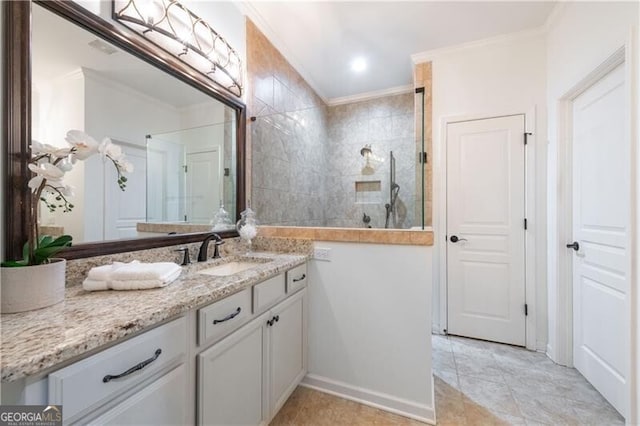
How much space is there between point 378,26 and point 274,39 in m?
0.95

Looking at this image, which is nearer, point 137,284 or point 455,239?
point 137,284

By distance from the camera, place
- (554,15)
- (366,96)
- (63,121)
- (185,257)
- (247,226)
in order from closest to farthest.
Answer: (63,121)
(185,257)
(247,226)
(554,15)
(366,96)

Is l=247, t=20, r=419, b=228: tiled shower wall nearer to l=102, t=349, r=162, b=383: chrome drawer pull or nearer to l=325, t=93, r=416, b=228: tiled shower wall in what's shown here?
l=325, t=93, r=416, b=228: tiled shower wall

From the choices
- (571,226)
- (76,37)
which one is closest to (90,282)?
(76,37)

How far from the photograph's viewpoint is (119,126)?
1.29 m

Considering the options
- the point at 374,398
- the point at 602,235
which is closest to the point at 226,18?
the point at 374,398

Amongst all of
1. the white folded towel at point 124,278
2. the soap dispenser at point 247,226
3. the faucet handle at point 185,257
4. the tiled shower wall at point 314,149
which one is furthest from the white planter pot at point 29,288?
the tiled shower wall at point 314,149

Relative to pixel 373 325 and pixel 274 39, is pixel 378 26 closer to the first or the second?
pixel 274 39

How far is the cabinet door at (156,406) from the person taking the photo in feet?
2.44

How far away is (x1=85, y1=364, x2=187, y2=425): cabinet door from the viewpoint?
74cm

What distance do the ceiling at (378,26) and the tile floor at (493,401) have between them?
287cm

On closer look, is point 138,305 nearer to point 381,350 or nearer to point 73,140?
point 73,140

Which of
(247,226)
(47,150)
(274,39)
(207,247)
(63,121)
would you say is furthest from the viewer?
(274,39)

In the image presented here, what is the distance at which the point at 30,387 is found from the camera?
59 cm
